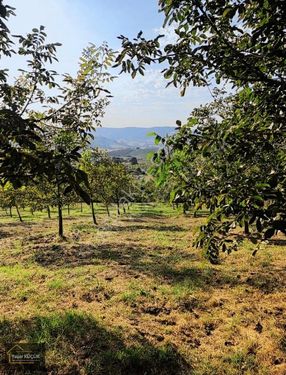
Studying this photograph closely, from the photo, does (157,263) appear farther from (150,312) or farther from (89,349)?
(89,349)

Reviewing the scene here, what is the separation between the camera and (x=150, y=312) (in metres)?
9.56

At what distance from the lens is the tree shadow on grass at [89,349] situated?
658 cm

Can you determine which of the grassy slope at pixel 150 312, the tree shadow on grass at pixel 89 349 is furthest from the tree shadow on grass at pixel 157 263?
the tree shadow on grass at pixel 89 349

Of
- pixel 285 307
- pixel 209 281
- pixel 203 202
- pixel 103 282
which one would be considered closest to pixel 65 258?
pixel 103 282

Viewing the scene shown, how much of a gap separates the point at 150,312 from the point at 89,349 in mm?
2750

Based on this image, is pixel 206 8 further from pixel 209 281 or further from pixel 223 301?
pixel 209 281

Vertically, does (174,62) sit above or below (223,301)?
above

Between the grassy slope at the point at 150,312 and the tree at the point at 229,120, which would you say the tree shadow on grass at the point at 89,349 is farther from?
the tree at the point at 229,120

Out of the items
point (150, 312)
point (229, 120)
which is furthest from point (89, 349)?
point (229, 120)

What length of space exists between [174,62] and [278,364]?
6653 mm

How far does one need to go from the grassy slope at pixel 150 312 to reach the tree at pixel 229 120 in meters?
1.26

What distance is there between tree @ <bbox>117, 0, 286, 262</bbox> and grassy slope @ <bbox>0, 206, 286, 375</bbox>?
4.12 ft

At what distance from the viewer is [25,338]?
300 inches

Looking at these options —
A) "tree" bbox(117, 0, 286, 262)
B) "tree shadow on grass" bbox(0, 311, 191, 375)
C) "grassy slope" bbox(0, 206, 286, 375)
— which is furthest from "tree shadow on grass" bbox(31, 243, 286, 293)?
"tree" bbox(117, 0, 286, 262)
